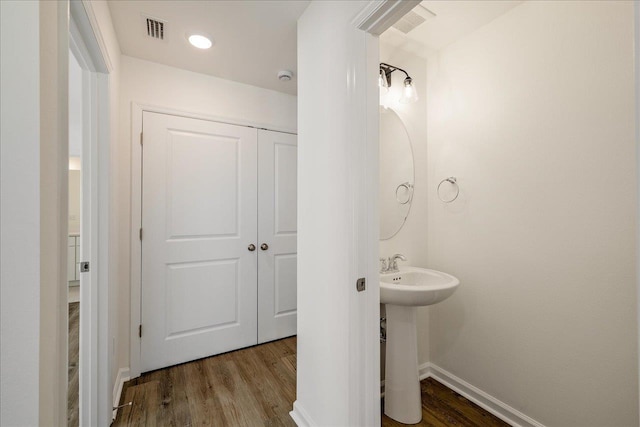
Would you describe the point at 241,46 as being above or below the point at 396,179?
above

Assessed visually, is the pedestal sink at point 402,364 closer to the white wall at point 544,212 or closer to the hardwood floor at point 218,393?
the white wall at point 544,212

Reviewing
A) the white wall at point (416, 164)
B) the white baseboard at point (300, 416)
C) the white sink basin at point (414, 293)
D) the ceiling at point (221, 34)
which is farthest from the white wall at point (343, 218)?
the white wall at point (416, 164)

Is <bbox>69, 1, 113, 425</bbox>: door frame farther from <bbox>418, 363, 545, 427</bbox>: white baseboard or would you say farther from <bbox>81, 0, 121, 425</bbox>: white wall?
<bbox>418, 363, 545, 427</bbox>: white baseboard

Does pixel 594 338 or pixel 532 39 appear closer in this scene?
pixel 594 338

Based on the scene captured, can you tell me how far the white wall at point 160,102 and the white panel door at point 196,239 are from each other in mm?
106

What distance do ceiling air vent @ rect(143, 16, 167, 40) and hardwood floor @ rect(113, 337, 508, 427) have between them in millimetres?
2324

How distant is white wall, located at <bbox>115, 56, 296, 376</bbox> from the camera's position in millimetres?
1992

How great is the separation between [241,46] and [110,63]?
786mm

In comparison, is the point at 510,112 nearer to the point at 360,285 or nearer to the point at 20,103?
the point at 360,285

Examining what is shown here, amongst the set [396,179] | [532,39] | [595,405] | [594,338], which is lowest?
[595,405]

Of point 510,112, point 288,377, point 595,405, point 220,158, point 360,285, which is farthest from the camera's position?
point 220,158

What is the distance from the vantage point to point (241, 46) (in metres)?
1.91

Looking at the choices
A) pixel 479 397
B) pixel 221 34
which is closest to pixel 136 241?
pixel 221 34

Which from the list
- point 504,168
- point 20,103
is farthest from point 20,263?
point 504,168
